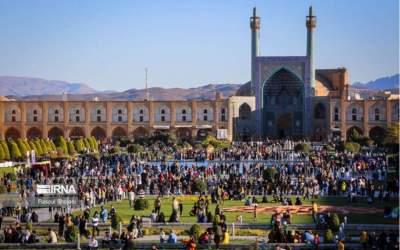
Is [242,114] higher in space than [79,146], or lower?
higher

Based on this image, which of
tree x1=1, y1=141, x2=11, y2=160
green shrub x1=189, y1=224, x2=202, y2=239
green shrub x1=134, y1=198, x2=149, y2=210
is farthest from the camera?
tree x1=1, y1=141, x2=11, y2=160

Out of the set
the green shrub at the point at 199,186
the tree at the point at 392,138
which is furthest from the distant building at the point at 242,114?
the green shrub at the point at 199,186

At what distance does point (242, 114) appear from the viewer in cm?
7319

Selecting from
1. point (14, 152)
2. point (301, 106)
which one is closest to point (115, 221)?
point (14, 152)

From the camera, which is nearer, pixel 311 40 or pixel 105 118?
pixel 105 118

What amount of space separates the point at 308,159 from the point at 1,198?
64.5 feet

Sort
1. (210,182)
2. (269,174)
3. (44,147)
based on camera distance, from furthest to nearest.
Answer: (44,147), (269,174), (210,182)

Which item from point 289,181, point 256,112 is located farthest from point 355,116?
point 289,181

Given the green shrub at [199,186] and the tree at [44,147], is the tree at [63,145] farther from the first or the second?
the green shrub at [199,186]

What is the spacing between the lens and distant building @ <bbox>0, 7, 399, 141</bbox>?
70.1m

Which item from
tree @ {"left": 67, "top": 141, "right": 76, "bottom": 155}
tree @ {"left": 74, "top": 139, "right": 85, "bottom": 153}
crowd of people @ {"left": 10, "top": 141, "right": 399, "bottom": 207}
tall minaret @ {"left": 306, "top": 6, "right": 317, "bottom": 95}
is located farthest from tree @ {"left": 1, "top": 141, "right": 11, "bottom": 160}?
tall minaret @ {"left": 306, "top": 6, "right": 317, "bottom": 95}

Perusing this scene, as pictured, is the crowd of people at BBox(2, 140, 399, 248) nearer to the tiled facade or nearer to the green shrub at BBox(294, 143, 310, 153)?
the green shrub at BBox(294, 143, 310, 153)

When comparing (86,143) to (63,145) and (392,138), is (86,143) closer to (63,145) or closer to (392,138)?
(63,145)

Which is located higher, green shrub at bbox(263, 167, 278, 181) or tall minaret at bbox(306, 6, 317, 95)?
tall minaret at bbox(306, 6, 317, 95)
